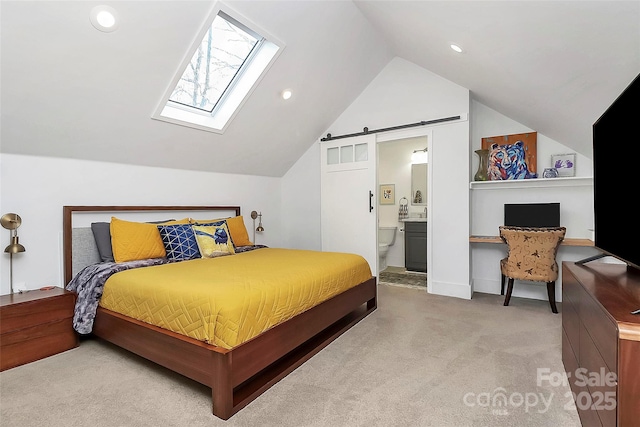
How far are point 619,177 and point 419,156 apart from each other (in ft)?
13.5

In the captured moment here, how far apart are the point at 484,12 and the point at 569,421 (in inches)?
91.9

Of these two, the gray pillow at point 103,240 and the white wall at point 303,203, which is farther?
the white wall at point 303,203

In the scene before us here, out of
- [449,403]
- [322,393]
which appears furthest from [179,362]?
[449,403]

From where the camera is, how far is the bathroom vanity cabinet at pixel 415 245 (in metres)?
5.27

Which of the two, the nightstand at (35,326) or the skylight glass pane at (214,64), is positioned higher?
the skylight glass pane at (214,64)

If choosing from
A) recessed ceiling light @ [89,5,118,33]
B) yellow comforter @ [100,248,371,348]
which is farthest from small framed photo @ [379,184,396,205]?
recessed ceiling light @ [89,5,118,33]

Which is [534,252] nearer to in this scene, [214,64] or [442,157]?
[442,157]

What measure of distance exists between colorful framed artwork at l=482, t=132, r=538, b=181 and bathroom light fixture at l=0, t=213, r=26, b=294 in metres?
4.53

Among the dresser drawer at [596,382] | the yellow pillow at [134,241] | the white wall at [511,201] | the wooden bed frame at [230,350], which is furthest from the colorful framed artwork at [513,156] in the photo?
the yellow pillow at [134,241]

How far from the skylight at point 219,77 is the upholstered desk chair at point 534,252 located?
116 inches

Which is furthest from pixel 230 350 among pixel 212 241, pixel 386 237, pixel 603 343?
pixel 386 237

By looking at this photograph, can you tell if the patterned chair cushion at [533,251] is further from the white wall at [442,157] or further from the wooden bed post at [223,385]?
the wooden bed post at [223,385]

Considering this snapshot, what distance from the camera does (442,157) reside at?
12.9 ft

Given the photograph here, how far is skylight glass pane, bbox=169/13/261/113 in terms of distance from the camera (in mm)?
Answer: 3002
